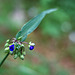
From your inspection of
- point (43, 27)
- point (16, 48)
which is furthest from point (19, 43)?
point (43, 27)

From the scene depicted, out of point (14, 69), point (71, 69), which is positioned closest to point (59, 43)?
point (71, 69)

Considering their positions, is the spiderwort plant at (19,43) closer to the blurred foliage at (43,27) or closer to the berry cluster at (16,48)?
the berry cluster at (16,48)

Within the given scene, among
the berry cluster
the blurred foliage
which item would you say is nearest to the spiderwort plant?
the berry cluster

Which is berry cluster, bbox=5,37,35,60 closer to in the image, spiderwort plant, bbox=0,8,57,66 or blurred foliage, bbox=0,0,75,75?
spiderwort plant, bbox=0,8,57,66

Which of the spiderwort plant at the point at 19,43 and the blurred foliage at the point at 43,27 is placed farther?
the blurred foliage at the point at 43,27

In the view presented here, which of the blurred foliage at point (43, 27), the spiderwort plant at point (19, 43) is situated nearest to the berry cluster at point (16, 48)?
the spiderwort plant at point (19, 43)

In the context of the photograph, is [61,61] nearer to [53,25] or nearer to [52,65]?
[52,65]

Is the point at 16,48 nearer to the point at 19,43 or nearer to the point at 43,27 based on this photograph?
the point at 19,43

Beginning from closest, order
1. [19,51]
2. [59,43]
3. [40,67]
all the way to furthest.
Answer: [19,51]
[40,67]
[59,43]

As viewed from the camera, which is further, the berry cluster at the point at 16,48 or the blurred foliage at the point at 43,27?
the blurred foliage at the point at 43,27

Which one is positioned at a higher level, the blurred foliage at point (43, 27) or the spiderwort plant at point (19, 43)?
the blurred foliage at point (43, 27)
